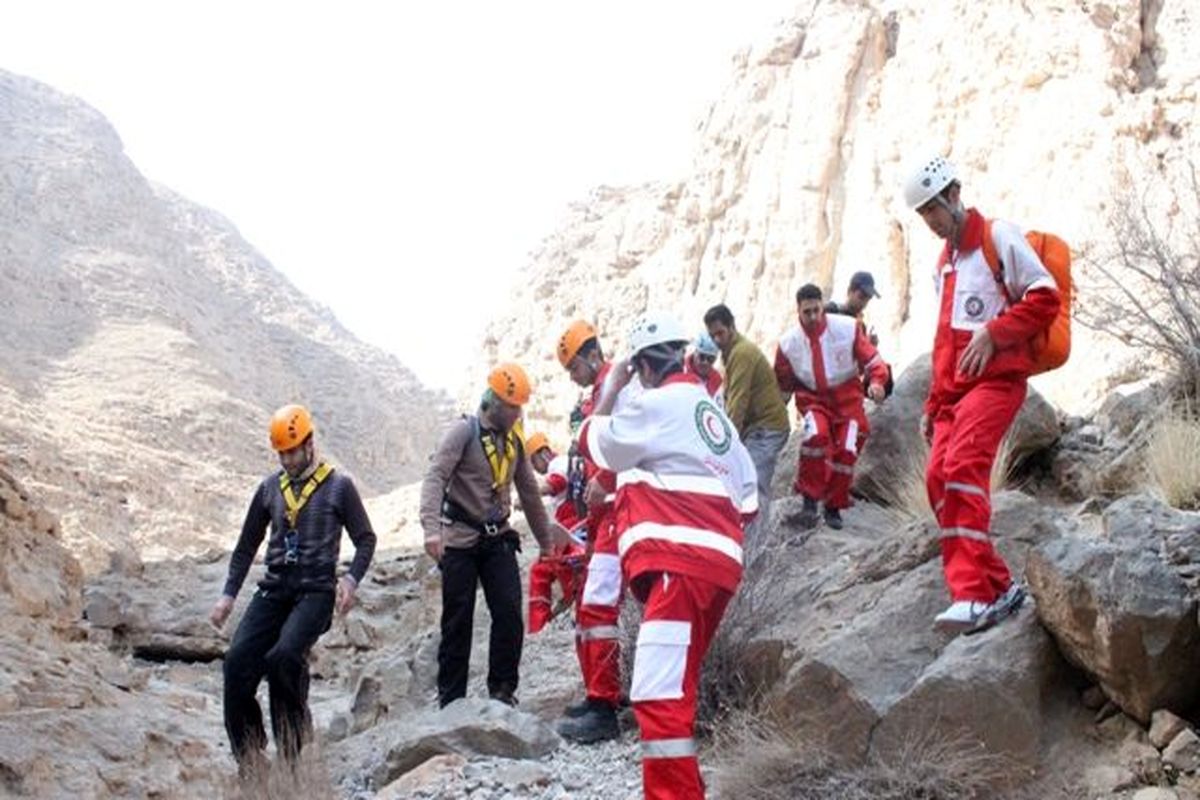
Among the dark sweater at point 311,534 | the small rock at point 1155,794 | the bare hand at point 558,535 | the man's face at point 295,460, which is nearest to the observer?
the small rock at point 1155,794

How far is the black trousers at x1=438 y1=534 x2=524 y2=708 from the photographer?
6.98 metres

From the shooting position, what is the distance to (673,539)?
15.2 feet

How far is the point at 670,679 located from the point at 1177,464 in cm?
329

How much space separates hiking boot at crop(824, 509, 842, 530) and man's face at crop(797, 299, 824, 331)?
1.29 meters

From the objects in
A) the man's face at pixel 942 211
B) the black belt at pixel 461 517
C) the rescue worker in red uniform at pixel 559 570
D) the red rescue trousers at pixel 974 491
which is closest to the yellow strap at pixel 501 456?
the black belt at pixel 461 517

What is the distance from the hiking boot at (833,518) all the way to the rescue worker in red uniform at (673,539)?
3871 millimetres

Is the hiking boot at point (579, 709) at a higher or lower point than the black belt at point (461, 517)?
lower

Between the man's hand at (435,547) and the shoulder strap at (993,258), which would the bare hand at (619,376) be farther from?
the man's hand at (435,547)

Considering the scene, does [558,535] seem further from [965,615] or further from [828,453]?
[965,615]

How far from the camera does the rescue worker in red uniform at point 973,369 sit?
4.95 meters

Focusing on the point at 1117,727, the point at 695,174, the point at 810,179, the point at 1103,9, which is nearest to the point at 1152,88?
the point at 1103,9

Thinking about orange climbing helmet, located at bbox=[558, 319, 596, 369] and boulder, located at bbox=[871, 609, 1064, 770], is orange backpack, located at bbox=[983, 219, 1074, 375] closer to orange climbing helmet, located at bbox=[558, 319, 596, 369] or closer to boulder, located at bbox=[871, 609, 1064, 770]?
boulder, located at bbox=[871, 609, 1064, 770]

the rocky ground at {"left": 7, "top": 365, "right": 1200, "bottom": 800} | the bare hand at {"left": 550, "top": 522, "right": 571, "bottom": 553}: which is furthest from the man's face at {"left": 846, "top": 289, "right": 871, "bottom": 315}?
the bare hand at {"left": 550, "top": 522, "right": 571, "bottom": 553}

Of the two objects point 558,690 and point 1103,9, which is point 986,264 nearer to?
point 558,690
